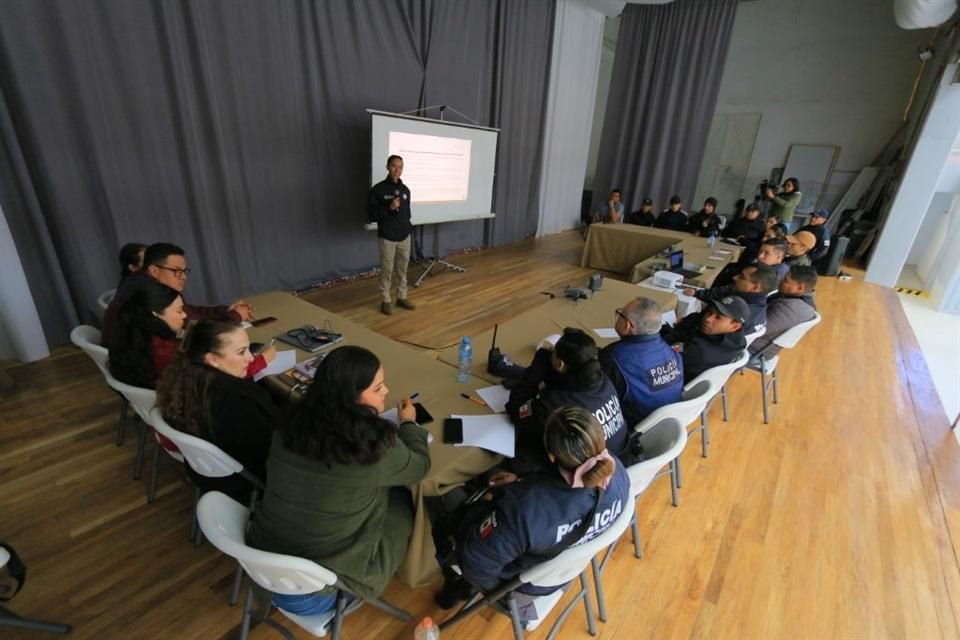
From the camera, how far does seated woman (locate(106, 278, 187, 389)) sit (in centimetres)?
176

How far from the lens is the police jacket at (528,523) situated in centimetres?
118

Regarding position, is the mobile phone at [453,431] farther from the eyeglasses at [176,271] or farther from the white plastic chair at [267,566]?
the eyeglasses at [176,271]

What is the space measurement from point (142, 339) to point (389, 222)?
2.66 m

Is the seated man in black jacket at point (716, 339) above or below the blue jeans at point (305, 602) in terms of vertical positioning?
above

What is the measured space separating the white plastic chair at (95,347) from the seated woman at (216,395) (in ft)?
2.08

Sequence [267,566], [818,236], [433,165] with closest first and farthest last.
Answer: [267,566] < [818,236] < [433,165]

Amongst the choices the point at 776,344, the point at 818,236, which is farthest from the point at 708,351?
the point at 818,236

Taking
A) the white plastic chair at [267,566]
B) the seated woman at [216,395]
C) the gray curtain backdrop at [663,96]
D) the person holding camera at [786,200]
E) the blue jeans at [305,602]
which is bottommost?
the blue jeans at [305,602]

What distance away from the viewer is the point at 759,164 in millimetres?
8945

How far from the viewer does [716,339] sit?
2252 millimetres

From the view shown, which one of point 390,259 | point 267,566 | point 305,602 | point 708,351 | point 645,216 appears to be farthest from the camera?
point 645,216

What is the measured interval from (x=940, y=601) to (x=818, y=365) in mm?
2485

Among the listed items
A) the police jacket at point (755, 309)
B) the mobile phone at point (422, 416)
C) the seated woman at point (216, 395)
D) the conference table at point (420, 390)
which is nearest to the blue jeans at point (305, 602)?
the conference table at point (420, 390)

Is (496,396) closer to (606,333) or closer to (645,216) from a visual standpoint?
(606,333)
